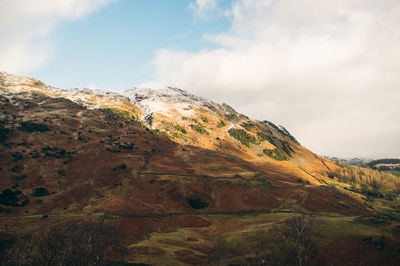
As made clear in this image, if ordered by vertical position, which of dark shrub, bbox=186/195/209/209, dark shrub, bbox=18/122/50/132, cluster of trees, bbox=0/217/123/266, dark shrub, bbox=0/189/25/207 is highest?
dark shrub, bbox=18/122/50/132

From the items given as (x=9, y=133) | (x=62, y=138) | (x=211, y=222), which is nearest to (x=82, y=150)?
(x=62, y=138)

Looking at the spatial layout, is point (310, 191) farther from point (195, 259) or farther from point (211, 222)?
point (195, 259)

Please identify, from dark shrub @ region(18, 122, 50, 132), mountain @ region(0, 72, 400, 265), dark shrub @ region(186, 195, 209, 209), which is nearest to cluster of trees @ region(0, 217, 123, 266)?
mountain @ region(0, 72, 400, 265)

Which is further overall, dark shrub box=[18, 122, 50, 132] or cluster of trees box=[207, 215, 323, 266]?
dark shrub box=[18, 122, 50, 132]

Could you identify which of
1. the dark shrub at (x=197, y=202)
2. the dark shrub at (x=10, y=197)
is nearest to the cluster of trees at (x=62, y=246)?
the dark shrub at (x=10, y=197)

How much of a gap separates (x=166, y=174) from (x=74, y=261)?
8428 centimetres

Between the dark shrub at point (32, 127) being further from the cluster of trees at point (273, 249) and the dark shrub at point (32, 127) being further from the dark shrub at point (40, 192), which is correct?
the cluster of trees at point (273, 249)

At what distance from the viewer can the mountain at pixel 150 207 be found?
56.0m

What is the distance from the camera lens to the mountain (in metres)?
56.0

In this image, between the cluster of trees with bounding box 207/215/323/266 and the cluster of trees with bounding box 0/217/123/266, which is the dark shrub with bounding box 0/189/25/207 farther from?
the cluster of trees with bounding box 207/215/323/266

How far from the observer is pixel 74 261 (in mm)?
42031

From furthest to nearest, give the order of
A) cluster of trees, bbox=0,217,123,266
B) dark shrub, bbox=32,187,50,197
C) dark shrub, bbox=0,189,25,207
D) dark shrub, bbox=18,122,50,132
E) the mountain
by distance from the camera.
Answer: dark shrub, bbox=18,122,50,132 → dark shrub, bbox=32,187,50,197 → dark shrub, bbox=0,189,25,207 → the mountain → cluster of trees, bbox=0,217,123,266

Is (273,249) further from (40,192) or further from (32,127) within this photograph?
(32,127)

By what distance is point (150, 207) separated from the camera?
94625mm
